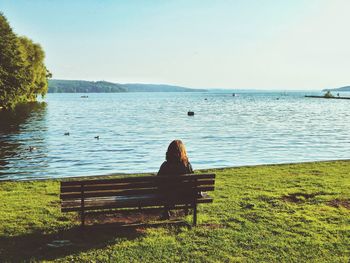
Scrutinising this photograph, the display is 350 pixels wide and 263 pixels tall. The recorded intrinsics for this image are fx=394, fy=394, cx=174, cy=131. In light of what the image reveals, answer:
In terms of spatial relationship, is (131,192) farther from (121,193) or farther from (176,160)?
(176,160)

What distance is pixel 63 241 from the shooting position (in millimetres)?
7449

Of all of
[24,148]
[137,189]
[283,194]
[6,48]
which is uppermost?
[6,48]

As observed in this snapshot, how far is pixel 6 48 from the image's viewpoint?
53500 millimetres

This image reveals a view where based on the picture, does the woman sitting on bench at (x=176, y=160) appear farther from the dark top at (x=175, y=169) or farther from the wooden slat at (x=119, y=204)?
the wooden slat at (x=119, y=204)

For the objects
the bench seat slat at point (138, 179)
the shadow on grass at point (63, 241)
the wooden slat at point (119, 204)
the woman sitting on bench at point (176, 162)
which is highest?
the woman sitting on bench at point (176, 162)

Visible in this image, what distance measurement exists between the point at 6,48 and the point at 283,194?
168 ft

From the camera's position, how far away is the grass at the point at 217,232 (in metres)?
6.80

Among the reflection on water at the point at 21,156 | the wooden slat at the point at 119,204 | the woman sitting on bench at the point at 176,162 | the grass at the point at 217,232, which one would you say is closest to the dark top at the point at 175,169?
the woman sitting on bench at the point at 176,162

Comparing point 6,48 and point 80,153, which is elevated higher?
point 6,48

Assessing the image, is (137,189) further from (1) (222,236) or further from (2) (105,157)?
(2) (105,157)

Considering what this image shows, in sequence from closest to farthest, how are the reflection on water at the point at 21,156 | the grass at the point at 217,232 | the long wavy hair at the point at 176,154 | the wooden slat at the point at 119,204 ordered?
1. the grass at the point at 217,232
2. the wooden slat at the point at 119,204
3. the long wavy hair at the point at 176,154
4. the reflection on water at the point at 21,156

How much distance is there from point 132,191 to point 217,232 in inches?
75.1

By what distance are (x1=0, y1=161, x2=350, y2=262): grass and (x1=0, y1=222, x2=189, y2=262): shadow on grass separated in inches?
0.7

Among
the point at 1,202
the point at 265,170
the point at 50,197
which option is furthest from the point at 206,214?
the point at 265,170
